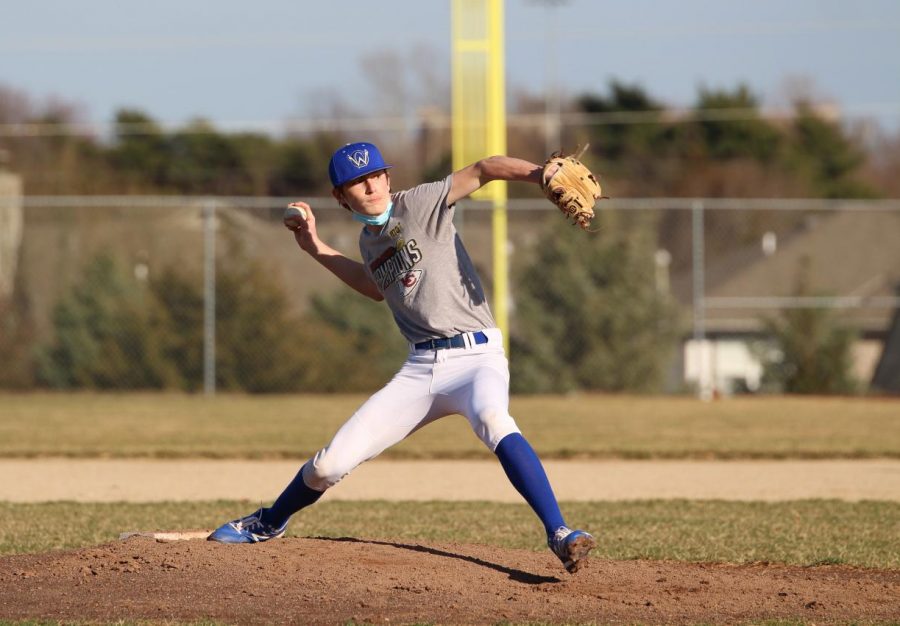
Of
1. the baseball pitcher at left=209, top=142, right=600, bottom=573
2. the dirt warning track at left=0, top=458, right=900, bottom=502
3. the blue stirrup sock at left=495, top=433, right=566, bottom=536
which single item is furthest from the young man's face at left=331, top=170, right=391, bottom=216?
the dirt warning track at left=0, top=458, right=900, bottom=502

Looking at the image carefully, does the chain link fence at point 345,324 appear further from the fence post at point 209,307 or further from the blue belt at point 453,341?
the blue belt at point 453,341

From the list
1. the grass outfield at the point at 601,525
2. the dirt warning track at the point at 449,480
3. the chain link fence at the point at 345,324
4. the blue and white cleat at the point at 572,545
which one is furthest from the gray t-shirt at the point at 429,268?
the chain link fence at the point at 345,324

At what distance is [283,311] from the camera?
1941 cm

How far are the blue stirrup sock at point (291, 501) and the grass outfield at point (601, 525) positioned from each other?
3.87 feet

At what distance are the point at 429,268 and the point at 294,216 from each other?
0.87 meters

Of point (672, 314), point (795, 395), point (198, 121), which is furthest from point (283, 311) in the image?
point (198, 121)

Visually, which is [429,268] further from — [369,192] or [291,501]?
[291,501]

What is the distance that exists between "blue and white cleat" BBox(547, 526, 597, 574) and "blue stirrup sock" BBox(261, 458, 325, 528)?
1.17m

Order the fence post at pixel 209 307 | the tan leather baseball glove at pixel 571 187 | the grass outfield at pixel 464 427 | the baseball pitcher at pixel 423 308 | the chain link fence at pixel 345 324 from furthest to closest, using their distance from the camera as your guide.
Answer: the chain link fence at pixel 345 324 < the fence post at pixel 209 307 < the grass outfield at pixel 464 427 < the baseball pitcher at pixel 423 308 < the tan leather baseball glove at pixel 571 187

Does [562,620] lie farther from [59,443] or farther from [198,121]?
[198,121]

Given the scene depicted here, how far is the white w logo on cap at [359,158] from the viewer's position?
18.8 ft

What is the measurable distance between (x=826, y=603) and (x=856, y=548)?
5.72 feet

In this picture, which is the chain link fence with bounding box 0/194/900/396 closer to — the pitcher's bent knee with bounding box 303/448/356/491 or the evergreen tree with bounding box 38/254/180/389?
the evergreen tree with bounding box 38/254/180/389

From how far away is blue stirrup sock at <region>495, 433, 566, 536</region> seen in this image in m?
5.46
